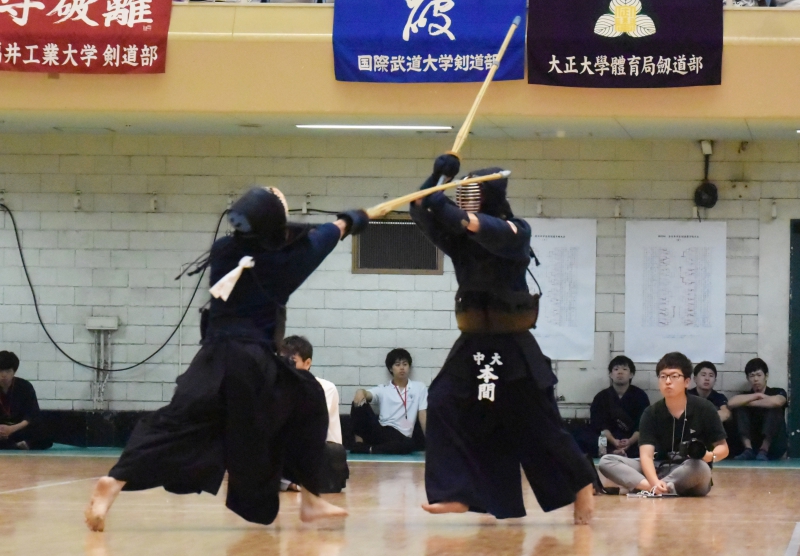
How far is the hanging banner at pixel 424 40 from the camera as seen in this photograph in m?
8.87

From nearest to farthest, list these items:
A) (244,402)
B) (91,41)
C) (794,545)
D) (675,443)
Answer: (244,402), (794,545), (675,443), (91,41)

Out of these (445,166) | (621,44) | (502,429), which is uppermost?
(621,44)

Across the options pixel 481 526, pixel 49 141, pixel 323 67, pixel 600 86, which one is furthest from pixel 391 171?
pixel 481 526

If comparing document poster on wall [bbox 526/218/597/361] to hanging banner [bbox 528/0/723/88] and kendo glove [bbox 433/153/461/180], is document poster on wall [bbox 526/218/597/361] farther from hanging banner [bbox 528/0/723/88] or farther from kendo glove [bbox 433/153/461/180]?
kendo glove [bbox 433/153/461/180]

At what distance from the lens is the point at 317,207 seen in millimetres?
10469

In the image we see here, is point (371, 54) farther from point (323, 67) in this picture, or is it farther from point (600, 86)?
point (600, 86)

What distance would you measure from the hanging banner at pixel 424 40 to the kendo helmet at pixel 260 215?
4.46 m

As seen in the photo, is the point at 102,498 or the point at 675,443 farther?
the point at 675,443

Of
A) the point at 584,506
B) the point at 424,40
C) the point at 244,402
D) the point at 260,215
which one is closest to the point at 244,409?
the point at 244,402

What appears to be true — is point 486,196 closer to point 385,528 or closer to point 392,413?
point 385,528

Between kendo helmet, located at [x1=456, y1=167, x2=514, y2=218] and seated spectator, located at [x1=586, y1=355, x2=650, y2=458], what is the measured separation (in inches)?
191

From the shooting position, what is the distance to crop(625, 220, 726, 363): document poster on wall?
10.2 m

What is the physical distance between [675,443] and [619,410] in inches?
108

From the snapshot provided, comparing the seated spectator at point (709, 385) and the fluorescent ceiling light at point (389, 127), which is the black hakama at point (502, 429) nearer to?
the fluorescent ceiling light at point (389, 127)
